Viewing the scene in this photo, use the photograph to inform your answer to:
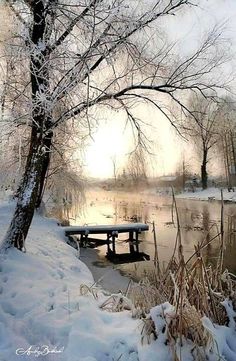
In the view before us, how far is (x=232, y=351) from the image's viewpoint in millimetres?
3457

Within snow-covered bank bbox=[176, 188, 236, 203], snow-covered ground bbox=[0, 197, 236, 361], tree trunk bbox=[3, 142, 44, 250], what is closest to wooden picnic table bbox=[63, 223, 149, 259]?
tree trunk bbox=[3, 142, 44, 250]

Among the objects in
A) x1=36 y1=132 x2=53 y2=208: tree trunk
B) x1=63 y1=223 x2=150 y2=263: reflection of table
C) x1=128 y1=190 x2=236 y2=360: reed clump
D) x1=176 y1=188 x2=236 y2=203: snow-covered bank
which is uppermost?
x1=36 y1=132 x2=53 y2=208: tree trunk

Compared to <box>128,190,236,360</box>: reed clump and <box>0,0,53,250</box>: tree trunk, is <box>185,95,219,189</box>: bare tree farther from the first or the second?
<box>128,190,236,360</box>: reed clump

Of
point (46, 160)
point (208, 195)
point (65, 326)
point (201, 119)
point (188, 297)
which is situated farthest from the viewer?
point (208, 195)

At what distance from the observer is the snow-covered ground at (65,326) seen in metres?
3.54

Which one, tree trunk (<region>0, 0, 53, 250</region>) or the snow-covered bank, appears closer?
tree trunk (<region>0, 0, 53, 250</region>)

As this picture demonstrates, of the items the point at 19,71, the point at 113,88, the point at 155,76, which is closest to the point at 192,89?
the point at 155,76

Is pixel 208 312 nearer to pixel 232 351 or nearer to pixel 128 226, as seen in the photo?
pixel 232 351

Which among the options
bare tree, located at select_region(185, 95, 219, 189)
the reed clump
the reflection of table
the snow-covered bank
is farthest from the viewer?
the snow-covered bank

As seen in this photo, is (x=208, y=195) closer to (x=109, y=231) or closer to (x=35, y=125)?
(x=109, y=231)

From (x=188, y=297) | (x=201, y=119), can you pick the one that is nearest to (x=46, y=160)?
(x=201, y=119)

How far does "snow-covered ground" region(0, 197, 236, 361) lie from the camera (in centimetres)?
354

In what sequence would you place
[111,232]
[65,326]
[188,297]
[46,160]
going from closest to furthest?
[188,297]
[65,326]
[46,160]
[111,232]

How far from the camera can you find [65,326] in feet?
13.9
